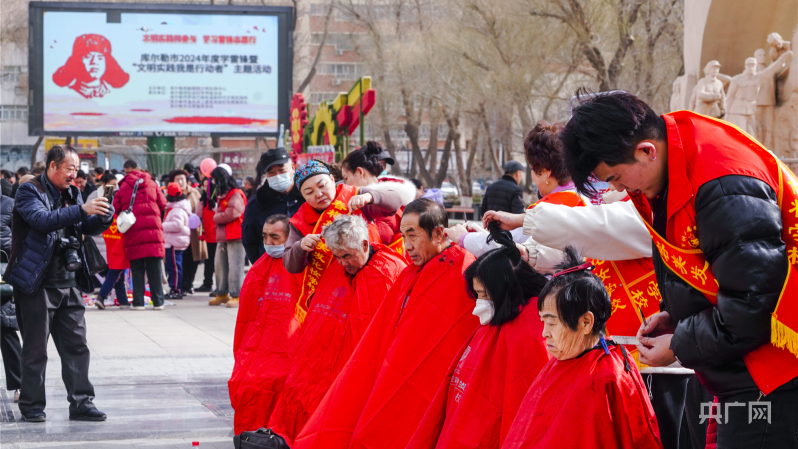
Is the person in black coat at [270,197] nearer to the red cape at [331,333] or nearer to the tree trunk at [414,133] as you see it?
the red cape at [331,333]

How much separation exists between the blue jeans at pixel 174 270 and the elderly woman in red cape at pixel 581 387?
32.1ft

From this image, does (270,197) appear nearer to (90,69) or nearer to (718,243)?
(718,243)

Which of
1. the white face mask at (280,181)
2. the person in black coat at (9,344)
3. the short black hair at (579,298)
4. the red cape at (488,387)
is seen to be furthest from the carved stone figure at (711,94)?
the short black hair at (579,298)

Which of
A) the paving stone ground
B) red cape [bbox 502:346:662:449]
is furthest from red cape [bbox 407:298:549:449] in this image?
the paving stone ground

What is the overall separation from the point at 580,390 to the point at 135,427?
376 cm

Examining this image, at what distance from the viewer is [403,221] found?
3.93m

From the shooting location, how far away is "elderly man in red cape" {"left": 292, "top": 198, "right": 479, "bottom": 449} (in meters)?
3.61

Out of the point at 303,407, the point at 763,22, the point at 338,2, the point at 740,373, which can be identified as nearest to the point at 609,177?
the point at 740,373

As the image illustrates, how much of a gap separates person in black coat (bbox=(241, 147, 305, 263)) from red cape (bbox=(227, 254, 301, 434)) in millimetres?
1031

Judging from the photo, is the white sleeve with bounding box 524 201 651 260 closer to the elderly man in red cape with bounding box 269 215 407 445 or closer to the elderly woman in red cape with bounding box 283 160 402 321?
the elderly man in red cape with bounding box 269 215 407 445

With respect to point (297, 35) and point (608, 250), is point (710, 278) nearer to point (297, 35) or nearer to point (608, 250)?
point (608, 250)

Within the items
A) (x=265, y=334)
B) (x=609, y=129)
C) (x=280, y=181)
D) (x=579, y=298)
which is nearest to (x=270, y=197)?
(x=280, y=181)

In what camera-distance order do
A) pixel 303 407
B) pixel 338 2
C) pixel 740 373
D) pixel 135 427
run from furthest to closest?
pixel 338 2 → pixel 135 427 → pixel 303 407 → pixel 740 373

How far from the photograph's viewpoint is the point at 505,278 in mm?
3254
